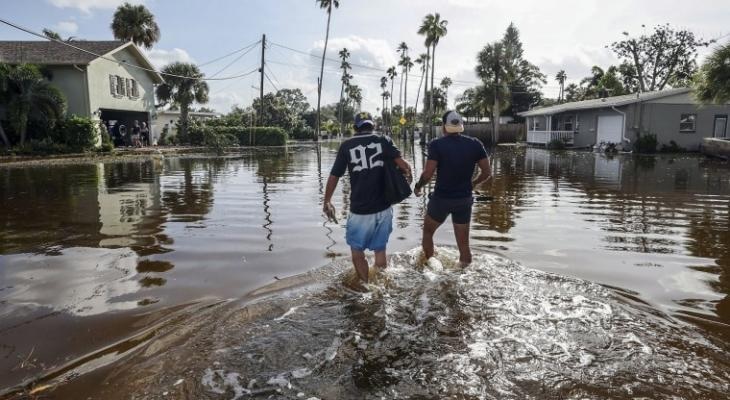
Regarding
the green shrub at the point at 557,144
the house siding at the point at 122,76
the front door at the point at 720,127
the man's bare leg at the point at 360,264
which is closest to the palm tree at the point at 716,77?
the front door at the point at 720,127

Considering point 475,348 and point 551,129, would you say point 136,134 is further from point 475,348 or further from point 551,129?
point 475,348

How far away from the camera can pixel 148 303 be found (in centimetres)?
473

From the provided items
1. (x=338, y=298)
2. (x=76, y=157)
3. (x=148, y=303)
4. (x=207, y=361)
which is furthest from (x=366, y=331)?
(x=76, y=157)

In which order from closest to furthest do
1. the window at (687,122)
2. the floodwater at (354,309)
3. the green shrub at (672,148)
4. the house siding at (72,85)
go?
1. the floodwater at (354,309)
2. the house siding at (72,85)
3. the green shrub at (672,148)
4. the window at (687,122)

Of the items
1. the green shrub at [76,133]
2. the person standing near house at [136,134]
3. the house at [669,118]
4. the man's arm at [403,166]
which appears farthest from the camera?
the person standing near house at [136,134]

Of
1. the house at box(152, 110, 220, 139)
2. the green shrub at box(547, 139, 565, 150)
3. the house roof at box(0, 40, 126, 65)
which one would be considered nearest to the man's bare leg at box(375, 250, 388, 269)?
the house roof at box(0, 40, 126, 65)

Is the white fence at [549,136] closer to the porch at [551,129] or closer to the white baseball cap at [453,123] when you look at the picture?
the porch at [551,129]

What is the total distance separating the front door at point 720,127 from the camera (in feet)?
98.5

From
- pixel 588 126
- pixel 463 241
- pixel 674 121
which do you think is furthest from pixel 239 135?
pixel 463 241

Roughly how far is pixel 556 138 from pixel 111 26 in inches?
1390

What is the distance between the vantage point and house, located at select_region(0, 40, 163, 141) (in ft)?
90.2

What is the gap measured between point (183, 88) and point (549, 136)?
29644 millimetres

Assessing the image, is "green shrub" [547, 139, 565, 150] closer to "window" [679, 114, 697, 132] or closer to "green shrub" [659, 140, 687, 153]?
"green shrub" [659, 140, 687, 153]

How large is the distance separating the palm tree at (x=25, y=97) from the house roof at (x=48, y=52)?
2.51 m
